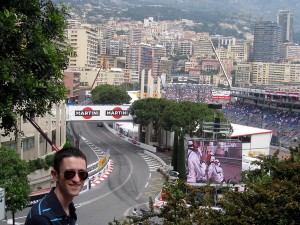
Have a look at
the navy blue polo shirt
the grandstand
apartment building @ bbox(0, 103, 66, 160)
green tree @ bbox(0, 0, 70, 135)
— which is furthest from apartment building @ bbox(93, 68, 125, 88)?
the navy blue polo shirt

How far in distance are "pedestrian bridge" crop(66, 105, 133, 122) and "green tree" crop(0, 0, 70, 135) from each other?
1239 inches

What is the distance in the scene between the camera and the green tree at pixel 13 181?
15211 mm

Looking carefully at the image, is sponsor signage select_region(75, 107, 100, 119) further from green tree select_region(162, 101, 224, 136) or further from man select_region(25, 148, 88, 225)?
man select_region(25, 148, 88, 225)

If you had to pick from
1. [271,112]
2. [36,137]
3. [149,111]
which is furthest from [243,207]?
[271,112]

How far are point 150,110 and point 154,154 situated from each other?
3.69 m

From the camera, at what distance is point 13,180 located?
1597 cm

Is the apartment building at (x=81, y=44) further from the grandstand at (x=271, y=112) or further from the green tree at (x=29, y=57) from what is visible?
the green tree at (x=29, y=57)

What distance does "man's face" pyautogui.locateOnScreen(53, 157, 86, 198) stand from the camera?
3.07m

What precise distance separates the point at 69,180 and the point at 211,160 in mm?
21153

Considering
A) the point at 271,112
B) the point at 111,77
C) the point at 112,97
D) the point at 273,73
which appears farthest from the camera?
the point at 273,73

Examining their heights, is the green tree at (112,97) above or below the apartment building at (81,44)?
below

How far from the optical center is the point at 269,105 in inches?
2420

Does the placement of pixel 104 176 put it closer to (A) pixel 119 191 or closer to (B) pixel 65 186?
(A) pixel 119 191

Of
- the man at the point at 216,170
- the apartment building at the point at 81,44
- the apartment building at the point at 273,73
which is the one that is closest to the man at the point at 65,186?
the man at the point at 216,170
